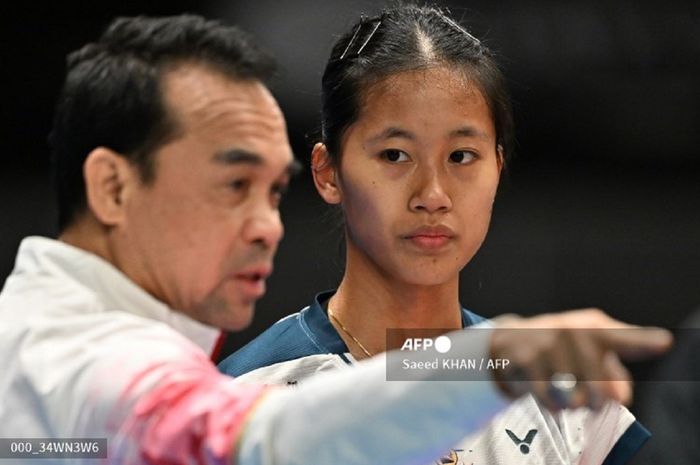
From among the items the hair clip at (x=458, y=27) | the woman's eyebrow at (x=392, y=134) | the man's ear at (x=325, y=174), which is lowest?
the man's ear at (x=325, y=174)

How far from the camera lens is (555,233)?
8.43 feet

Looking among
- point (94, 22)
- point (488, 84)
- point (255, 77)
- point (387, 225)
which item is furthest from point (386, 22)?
point (94, 22)

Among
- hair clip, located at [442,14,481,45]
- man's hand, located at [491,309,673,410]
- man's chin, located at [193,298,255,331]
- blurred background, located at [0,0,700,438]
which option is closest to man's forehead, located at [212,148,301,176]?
man's chin, located at [193,298,255,331]

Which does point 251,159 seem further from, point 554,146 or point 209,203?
point 554,146

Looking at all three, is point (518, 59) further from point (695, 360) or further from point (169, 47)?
point (169, 47)

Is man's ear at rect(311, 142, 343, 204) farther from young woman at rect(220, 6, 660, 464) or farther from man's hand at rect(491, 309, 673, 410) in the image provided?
man's hand at rect(491, 309, 673, 410)

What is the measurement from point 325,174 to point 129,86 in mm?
607

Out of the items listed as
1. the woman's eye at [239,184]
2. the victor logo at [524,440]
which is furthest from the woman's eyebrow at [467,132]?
the woman's eye at [239,184]

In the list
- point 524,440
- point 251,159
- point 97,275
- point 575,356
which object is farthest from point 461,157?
point 575,356

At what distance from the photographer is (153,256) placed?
1.39m

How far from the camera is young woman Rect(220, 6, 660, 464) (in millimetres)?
1840

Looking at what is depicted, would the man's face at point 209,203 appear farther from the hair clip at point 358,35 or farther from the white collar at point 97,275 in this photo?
the hair clip at point 358,35

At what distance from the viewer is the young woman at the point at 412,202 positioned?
1840 millimetres

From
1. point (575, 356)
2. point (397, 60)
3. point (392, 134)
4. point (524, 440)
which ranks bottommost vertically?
point (524, 440)
